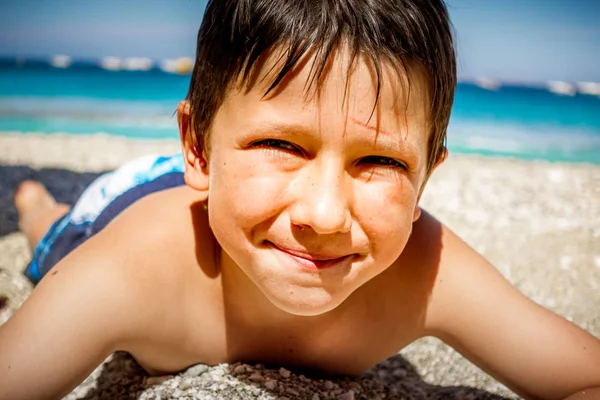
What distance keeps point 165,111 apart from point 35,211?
1332 cm

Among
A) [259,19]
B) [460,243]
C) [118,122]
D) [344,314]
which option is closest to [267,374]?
[344,314]

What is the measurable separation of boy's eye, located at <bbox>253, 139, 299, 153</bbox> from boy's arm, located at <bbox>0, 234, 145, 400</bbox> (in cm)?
62

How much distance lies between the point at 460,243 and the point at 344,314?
513 millimetres

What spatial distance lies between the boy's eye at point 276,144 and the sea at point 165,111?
370 inches

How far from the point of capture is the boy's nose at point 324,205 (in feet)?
4.56

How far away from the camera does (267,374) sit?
2.00 m

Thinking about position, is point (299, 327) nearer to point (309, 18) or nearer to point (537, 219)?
point (309, 18)

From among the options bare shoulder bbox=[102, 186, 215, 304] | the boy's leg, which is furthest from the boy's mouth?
the boy's leg

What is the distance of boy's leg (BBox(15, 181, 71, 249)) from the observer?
361cm

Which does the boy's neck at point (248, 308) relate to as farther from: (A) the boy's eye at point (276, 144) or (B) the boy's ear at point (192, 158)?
(A) the boy's eye at point (276, 144)

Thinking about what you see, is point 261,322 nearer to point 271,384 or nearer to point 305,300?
point 271,384

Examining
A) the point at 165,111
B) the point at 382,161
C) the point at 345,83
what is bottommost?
the point at 382,161

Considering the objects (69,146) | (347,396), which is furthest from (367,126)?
(69,146)

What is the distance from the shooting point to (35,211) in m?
3.81
